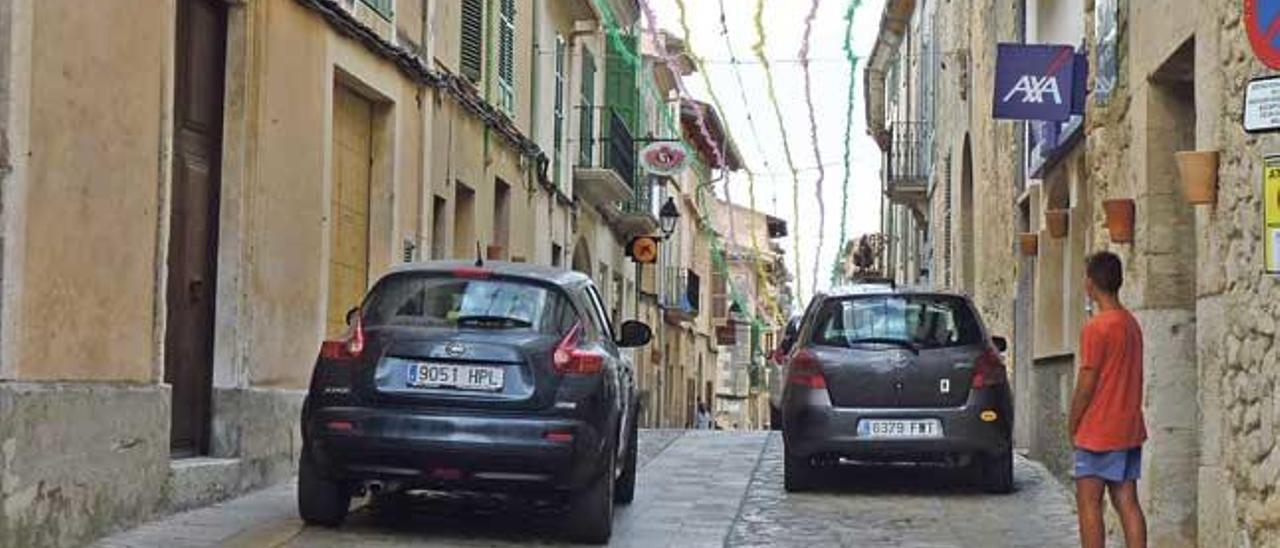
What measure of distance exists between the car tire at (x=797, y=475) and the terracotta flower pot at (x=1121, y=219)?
3546 mm

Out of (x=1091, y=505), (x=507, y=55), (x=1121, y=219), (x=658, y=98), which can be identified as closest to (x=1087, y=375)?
(x=1091, y=505)

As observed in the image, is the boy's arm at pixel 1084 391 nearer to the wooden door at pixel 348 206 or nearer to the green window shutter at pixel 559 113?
the wooden door at pixel 348 206

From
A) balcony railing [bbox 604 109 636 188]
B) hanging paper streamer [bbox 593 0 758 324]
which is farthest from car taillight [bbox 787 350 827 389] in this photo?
balcony railing [bbox 604 109 636 188]

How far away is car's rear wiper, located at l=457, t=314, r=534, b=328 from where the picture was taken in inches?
343

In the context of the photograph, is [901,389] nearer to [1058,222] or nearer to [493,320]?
[1058,222]

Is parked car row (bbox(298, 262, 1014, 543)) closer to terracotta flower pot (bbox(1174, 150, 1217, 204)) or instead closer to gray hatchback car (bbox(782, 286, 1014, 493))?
gray hatchback car (bbox(782, 286, 1014, 493))

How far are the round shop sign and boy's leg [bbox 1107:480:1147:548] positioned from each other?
21.1 m

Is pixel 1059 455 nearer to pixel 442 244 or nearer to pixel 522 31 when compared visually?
pixel 442 244

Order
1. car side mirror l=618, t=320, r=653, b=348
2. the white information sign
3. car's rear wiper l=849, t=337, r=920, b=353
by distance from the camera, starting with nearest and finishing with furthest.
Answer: the white information sign, car side mirror l=618, t=320, r=653, b=348, car's rear wiper l=849, t=337, r=920, b=353

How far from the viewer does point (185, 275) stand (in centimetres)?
998

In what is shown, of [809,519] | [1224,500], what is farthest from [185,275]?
[1224,500]

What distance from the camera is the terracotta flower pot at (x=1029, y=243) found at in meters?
14.1

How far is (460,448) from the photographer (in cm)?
823

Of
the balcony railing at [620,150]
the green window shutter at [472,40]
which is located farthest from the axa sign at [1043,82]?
the balcony railing at [620,150]
